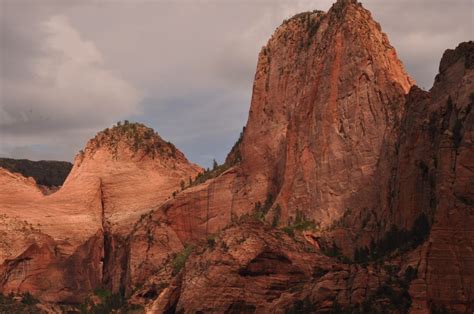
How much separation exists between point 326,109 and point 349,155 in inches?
189

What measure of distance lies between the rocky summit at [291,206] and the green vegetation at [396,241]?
8.3 inches

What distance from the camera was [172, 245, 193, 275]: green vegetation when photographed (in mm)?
138250

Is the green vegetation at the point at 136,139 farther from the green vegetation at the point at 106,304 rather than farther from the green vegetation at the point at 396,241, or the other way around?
the green vegetation at the point at 396,241

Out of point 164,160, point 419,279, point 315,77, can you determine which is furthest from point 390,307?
point 164,160

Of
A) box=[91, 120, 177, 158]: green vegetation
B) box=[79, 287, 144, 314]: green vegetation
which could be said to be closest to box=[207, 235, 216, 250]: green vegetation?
box=[79, 287, 144, 314]: green vegetation

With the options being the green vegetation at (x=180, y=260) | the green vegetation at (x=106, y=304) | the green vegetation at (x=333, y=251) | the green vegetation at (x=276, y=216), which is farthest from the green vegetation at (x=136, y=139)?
the green vegetation at (x=333, y=251)

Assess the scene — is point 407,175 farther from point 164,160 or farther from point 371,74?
point 164,160

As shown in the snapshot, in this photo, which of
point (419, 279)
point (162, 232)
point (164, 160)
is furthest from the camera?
point (164, 160)

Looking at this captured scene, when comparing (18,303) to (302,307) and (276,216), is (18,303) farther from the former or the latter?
(302,307)

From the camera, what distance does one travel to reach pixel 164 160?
167 m

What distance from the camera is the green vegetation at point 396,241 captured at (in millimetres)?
111700

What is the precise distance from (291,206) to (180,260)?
13.3m

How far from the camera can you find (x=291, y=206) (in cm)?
13288

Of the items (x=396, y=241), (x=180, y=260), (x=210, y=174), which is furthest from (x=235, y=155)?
Result: (x=396, y=241)
